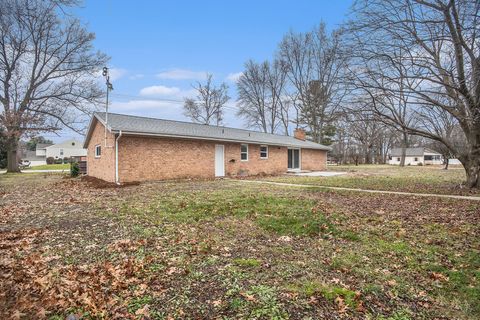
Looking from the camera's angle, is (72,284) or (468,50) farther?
(468,50)

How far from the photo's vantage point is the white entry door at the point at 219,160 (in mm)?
17844

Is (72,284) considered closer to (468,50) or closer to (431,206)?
(431,206)

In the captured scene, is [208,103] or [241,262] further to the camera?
[208,103]

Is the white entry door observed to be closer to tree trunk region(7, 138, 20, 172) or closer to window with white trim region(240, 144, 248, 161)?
window with white trim region(240, 144, 248, 161)

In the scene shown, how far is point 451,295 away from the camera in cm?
340

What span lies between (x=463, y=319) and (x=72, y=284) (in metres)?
4.27

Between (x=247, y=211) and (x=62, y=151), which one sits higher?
(x=62, y=151)

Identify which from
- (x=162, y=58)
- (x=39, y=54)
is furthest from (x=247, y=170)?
(x=39, y=54)

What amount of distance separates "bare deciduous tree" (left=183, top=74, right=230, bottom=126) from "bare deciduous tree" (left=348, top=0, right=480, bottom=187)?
102 ft

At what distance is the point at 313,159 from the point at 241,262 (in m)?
23.6

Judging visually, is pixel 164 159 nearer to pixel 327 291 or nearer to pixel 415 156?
pixel 327 291

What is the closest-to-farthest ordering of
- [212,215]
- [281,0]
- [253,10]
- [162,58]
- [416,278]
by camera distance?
[416,278] < [212,215] < [281,0] < [253,10] < [162,58]

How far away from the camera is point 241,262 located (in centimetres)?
416

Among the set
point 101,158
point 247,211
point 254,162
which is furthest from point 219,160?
point 247,211
